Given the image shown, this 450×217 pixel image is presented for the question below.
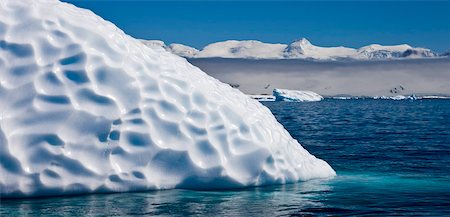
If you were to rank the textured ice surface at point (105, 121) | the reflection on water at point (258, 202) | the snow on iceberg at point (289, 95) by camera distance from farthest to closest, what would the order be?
the snow on iceberg at point (289, 95) → the textured ice surface at point (105, 121) → the reflection on water at point (258, 202)

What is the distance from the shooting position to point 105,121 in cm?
1318

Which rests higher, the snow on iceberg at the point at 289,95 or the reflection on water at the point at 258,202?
the snow on iceberg at the point at 289,95

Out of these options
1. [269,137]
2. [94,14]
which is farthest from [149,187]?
[94,14]

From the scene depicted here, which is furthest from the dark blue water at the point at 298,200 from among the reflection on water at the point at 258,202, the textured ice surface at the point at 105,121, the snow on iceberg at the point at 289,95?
the snow on iceberg at the point at 289,95

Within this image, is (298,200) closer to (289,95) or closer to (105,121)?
(105,121)

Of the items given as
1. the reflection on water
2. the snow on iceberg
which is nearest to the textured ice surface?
the reflection on water

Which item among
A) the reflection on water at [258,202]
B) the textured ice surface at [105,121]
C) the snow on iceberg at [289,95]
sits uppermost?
the snow on iceberg at [289,95]

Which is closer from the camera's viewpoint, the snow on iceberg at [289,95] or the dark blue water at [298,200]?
the dark blue water at [298,200]

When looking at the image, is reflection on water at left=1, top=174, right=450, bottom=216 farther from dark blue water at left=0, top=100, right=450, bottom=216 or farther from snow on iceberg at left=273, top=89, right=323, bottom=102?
snow on iceberg at left=273, top=89, right=323, bottom=102

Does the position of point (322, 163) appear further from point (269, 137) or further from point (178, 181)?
point (178, 181)

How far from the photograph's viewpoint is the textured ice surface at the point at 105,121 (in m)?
12.8

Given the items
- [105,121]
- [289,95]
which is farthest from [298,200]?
[289,95]

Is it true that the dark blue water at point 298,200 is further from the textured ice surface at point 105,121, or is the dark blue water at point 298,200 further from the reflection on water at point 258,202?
the textured ice surface at point 105,121

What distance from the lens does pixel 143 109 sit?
13539mm
